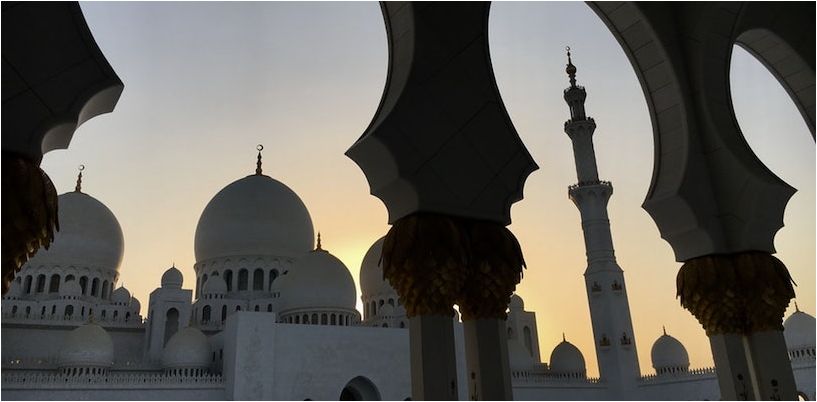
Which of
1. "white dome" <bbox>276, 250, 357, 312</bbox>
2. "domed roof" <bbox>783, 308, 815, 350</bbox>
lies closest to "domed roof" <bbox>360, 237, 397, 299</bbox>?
"white dome" <bbox>276, 250, 357, 312</bbox>

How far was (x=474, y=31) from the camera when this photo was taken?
4500mm

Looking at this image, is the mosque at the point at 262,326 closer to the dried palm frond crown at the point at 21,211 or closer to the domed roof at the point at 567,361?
the domed roof at the point at 567,361

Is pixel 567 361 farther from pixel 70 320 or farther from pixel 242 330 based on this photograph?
pixel 70 320

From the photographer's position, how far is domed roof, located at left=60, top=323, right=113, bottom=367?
66.5 ft

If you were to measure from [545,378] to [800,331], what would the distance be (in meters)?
9.49

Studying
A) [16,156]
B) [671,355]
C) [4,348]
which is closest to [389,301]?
[671,355]

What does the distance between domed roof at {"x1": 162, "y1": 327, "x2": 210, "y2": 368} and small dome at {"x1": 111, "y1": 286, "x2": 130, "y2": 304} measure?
24.2ft

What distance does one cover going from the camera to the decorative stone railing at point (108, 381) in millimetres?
17953

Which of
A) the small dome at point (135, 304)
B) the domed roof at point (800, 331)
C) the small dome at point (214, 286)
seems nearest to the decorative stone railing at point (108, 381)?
the small dome at point (214, 286)

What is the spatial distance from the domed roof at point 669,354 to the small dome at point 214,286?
19197mm

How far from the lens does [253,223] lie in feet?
98.7

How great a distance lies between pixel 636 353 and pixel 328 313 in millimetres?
12564

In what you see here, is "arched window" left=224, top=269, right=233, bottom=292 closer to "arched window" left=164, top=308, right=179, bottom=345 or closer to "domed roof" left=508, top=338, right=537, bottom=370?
"arched window" left=164, top=308, right=179, bottom=345

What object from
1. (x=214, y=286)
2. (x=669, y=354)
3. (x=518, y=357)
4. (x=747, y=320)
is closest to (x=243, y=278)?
(x=214, y=286)
